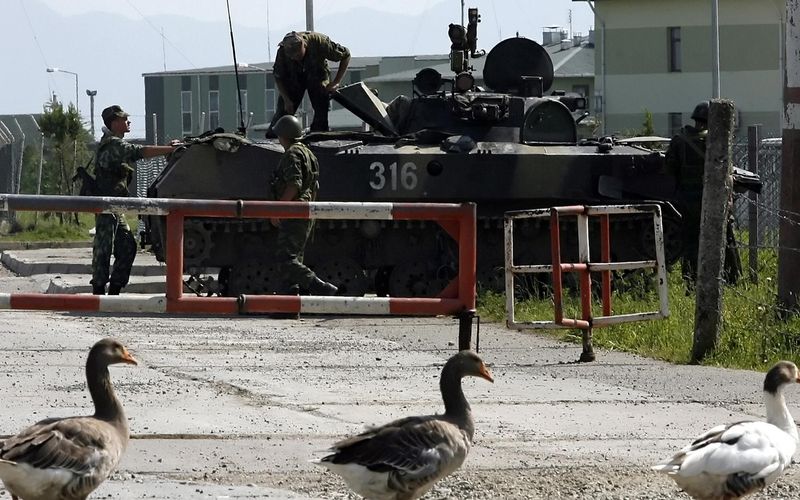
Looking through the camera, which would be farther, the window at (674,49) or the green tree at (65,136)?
the window at (674,49)

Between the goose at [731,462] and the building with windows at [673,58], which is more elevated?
the building with windows at [673,58]

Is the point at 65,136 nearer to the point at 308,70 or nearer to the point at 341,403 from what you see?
the point at 308,70

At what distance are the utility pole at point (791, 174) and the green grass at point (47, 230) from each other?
21719mm

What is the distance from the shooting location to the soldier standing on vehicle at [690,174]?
17.6 meters

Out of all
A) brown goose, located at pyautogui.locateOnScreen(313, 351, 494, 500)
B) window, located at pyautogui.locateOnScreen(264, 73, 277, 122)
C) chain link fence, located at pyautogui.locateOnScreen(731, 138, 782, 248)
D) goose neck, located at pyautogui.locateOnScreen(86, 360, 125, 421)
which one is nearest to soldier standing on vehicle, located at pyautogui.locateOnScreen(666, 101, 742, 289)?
chain link fence, located at pyautogui.locateOnScreen(731, 138, 782, 248)

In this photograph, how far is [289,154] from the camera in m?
14.5

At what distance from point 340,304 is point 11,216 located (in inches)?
1034

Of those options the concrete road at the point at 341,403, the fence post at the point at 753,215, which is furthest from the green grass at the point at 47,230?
the concrete road at the point at 341,403

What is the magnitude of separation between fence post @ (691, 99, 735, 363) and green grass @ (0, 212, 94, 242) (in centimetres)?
2215

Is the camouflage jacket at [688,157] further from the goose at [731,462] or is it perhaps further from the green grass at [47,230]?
the green grass at [47,230]

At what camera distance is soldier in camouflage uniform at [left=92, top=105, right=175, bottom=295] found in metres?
16.5

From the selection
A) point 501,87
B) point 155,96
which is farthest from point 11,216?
point 155,96

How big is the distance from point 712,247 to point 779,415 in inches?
188

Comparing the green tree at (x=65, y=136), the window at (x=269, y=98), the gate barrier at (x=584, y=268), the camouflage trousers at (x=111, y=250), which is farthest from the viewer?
the window at (x=269, y=98)
